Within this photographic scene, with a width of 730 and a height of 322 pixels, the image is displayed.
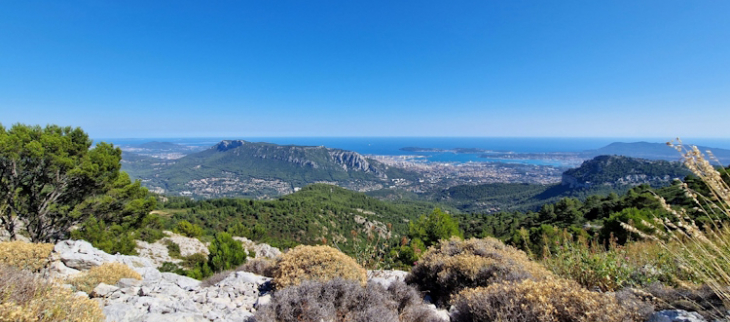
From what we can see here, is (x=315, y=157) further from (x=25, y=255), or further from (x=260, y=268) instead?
(x=25, y=255)

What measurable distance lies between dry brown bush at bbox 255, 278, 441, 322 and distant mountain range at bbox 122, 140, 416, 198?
125642 millimetres

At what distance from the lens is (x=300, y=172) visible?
547ft

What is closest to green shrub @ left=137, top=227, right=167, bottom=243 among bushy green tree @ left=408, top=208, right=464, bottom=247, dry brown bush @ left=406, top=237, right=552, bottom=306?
bushy green tree @ left=408, top=208, right=464, bottom=247

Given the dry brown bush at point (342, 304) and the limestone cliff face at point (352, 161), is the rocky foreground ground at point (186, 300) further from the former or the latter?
the limestone cliff face at point (352, 161)

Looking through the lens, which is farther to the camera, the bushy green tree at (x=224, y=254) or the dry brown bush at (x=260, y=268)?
the bushy green tree at (x=224, y=254)

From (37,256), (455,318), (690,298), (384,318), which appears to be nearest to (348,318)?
(384,318)

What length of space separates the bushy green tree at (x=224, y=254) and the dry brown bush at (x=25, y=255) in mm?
5683

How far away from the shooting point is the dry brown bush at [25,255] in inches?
171

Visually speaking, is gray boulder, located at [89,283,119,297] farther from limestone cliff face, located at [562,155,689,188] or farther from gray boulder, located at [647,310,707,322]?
limestone cliff face, located at [562,155,689,188]

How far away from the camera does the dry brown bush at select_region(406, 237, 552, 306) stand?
4113 mm

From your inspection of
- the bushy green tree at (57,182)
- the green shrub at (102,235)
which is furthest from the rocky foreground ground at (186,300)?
the green shrub at (102,235)

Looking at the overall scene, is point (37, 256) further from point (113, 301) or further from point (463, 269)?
point (463, 269)

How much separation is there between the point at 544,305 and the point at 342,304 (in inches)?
87.8

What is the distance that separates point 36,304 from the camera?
2.28 meters
